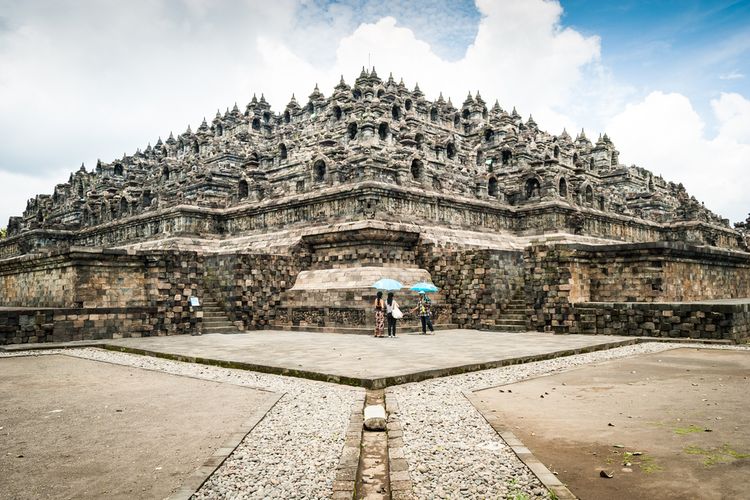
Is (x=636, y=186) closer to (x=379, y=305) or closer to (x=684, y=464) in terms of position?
(x=379, y=305)

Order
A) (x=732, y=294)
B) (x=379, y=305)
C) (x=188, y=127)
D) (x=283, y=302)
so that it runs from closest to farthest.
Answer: (x=379, y=305)
(x=283, y=302)
(x=732, y=294)
(x=188, y=127)

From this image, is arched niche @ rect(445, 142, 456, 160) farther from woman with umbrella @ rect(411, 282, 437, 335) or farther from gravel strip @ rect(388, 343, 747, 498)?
Answer: gravel strip @ rect(388, 343, 747, 498)

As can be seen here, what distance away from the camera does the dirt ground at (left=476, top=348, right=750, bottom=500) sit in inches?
165

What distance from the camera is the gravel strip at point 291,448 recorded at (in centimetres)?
425

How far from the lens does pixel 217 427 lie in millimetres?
6055

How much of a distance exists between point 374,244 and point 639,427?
1526 cm

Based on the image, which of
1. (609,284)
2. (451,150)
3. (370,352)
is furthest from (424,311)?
(451,150)

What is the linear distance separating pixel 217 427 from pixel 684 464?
473 cm

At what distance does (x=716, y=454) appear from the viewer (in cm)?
478

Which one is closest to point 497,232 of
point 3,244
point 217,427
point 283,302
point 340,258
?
point 340,258

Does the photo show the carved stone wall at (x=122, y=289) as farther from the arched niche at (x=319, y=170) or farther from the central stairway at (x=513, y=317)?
the central stairway at (x=513, y=317)

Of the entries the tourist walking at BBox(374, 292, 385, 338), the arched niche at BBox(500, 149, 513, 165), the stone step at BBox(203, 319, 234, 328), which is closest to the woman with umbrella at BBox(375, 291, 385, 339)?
the tourist walking at BBox(374, 292, 385, 338)

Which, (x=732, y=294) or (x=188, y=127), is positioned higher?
(x=188, y=127)

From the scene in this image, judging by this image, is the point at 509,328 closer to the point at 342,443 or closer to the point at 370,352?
the point at 370,352
